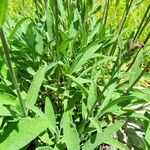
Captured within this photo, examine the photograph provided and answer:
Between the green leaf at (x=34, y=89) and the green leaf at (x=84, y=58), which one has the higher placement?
the green leaf at (x=84, y=58)

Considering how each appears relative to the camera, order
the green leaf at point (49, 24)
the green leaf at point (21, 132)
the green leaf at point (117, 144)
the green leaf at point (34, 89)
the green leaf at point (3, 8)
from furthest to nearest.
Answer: the green leaf at point (49, 24) → the green leaf at point (117, 144) → the green leaf at point (34, 89) → the green leaf at point (21, 132) → the green leaf at point (3, 8)

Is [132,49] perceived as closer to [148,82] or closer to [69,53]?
[69,53]

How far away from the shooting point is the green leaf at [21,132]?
3.55 ft

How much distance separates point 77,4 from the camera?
6.53ft

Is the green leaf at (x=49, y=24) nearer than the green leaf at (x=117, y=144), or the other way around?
the green leaf at (x=117, y=144)

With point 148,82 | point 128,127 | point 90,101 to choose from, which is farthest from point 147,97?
point 148,82

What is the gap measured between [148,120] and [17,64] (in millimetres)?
594

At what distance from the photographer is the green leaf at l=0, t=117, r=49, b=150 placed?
1.08 metres

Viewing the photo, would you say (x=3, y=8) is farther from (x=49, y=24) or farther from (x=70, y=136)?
(x=49, y=24)

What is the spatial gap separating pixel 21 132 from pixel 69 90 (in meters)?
0.45

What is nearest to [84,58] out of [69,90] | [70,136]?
[69,90]

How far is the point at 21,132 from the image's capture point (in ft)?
3.62

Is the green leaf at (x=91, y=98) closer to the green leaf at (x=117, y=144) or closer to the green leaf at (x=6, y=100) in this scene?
the green leaf at (x=117, y=144)

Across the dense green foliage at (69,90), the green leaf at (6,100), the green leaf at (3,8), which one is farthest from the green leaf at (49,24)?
the green leaf at (3,8)
